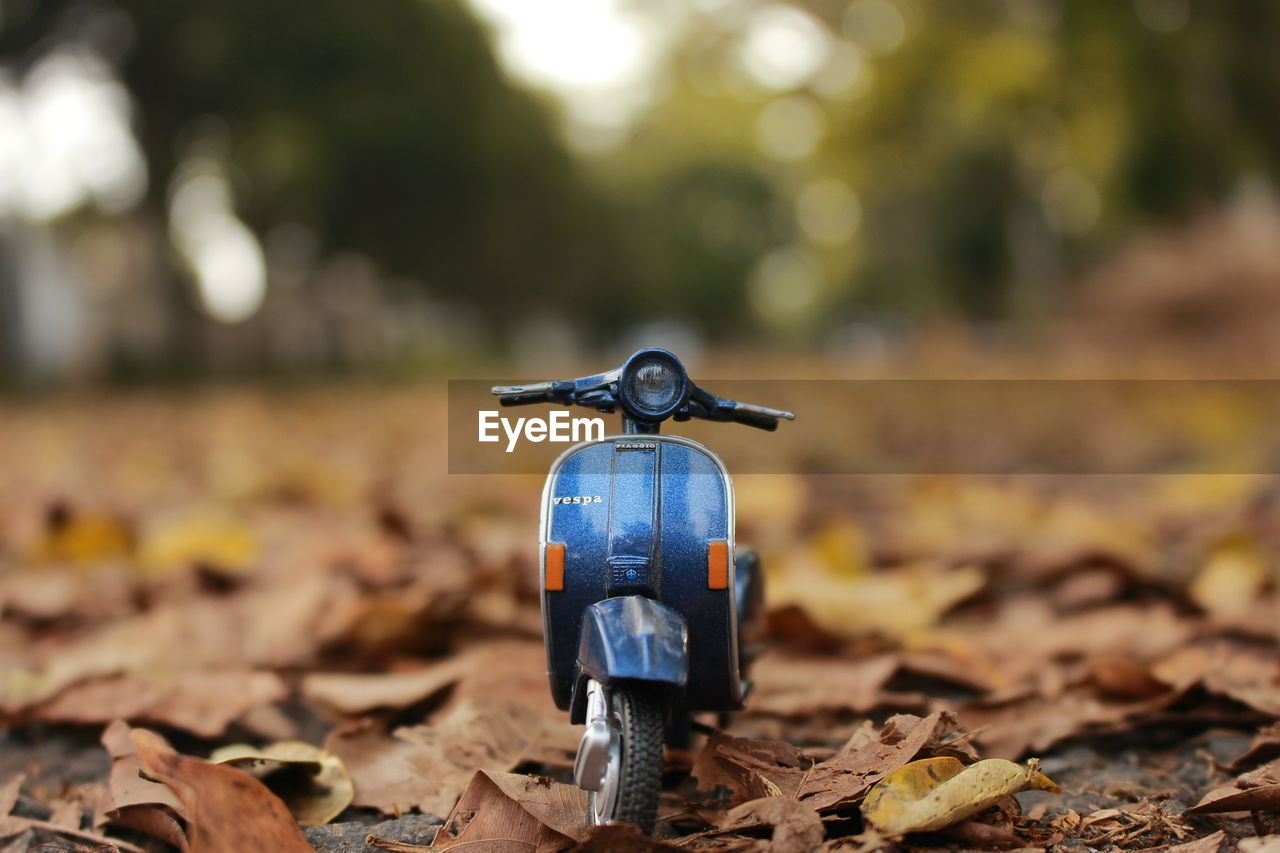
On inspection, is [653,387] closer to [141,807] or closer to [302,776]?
[302,776]

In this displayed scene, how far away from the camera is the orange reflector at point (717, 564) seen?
148cm

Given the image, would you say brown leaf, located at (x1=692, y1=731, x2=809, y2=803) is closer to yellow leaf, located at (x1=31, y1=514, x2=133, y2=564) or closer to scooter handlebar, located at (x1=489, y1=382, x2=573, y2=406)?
scooter handlebar, located at (x1=489, y1=382, x2=573, y2=406)

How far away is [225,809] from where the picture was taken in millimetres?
1291

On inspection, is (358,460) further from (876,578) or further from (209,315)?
(209,315)

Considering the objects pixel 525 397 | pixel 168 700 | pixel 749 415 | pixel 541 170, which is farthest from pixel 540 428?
pixel 541 170

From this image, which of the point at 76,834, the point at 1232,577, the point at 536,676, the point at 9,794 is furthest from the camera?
the point at 1232,577

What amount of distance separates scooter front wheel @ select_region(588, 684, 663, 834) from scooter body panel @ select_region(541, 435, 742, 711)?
0.15 meters

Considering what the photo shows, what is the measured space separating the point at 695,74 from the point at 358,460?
10.5 meters

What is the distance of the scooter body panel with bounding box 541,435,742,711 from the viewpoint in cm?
148

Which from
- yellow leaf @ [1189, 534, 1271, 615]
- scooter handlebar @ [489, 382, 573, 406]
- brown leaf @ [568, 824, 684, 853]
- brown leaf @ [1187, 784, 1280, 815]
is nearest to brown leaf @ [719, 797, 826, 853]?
brown leaf @ [568, 824, 684, 853]

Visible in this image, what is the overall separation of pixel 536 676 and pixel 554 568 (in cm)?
56

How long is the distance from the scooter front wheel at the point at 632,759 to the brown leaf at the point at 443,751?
313mm

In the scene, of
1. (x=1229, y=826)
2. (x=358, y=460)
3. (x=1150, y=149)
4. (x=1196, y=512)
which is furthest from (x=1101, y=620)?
(x=1150, y=149)

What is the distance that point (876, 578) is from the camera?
2900 millimetres
